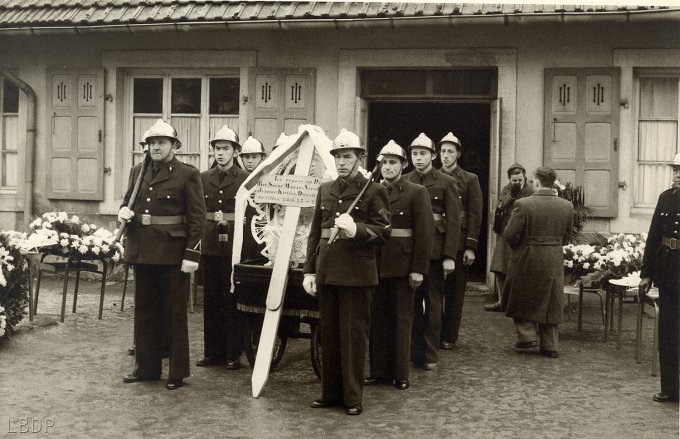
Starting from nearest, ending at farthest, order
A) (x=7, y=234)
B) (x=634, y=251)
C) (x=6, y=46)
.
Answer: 1. (x=7, y=234)
2. (x=634, y=251)
3. (x=6, y=46)

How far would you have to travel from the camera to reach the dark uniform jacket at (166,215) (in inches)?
259

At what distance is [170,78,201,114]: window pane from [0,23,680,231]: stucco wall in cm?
34

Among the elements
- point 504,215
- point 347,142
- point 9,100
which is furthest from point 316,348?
point 9,100

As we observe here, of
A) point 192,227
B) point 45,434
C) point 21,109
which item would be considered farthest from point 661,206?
point 21,109

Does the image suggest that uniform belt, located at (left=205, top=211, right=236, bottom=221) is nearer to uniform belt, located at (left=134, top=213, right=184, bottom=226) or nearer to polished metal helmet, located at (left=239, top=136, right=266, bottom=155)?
polished metal helmet, located at (left=239, top=136, right=266, bottom=155)

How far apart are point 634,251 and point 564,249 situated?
676 mm

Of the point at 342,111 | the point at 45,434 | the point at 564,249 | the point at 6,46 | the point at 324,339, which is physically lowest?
the point at 45,434

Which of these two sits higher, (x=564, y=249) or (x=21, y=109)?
(x=21, y=109)

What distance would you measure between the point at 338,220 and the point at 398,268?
1.22m

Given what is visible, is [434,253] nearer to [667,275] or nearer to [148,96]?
[667,275]

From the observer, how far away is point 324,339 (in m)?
6.04

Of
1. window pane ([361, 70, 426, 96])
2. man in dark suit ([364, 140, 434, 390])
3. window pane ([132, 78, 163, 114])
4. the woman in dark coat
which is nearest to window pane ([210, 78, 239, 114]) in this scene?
window pane ([132, 78, 163, 114])

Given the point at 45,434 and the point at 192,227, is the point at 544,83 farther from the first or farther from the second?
the point at 45,434

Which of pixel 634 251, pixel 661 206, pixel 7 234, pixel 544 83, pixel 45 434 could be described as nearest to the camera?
pixel 45 434
